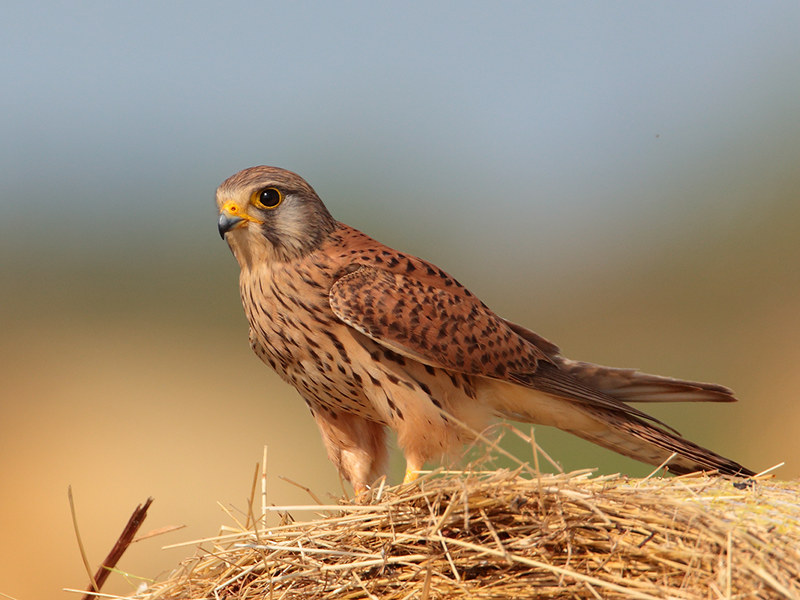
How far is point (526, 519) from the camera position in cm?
317

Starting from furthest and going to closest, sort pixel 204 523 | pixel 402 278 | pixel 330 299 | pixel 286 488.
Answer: pixel 286 488 < pixel 204 523 < pixel 402 278 < pixel 330 299

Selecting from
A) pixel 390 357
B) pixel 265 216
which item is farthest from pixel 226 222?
pixel 390 357

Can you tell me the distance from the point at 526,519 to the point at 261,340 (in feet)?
6.62

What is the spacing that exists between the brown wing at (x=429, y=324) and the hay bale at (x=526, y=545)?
932 mm

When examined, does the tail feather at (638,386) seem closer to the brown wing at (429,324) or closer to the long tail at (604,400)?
the long tail at (604,400)

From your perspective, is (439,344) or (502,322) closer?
(439,344)

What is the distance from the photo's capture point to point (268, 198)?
4758 millimetres

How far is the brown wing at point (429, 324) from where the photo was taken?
436 cm

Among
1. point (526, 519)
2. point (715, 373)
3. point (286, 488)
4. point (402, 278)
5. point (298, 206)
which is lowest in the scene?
point (286, 488)

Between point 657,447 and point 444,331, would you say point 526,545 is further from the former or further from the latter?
point 657,447

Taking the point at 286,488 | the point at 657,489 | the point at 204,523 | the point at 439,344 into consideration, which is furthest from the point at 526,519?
the point at 286,488

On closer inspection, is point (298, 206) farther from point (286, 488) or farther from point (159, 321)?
point (159, 321)

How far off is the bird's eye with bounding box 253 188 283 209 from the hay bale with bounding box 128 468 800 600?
69.1 inches

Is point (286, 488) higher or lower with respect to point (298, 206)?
lower
